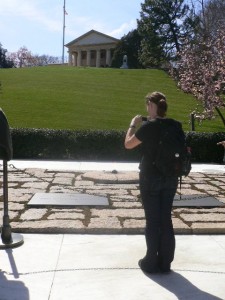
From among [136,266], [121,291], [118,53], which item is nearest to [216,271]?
[136,266]

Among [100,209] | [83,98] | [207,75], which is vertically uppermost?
[207,75]

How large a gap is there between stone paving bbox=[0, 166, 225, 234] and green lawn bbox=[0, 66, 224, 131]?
1362 centimetres

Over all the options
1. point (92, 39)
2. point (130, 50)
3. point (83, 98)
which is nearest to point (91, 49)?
point (92, 39)

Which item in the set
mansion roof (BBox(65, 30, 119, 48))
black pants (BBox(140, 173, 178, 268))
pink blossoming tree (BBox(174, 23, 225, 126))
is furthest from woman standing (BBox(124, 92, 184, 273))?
mansion roof (BBox(65, 30, 119, 48))

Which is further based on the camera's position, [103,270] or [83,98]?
[83,98]

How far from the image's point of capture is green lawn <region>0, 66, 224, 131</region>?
85.6 feet

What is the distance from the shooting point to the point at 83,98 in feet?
114

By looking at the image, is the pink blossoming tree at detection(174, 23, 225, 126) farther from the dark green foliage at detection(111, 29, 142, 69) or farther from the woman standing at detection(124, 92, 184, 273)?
the dark green foliage at detection(111, 29, 142, 69)

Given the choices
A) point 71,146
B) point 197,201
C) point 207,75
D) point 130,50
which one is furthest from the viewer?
point 130,50

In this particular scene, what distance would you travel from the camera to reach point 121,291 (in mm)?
4039

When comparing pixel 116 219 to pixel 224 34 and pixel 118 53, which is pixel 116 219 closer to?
pixel 224 34

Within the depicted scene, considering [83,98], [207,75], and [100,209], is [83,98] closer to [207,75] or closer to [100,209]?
[207,75]

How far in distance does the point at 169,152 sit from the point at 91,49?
95.3 metres

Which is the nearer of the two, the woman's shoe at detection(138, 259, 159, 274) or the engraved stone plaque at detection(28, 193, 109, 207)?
the woman's shoe at detection(138, 259, 159, 274)
